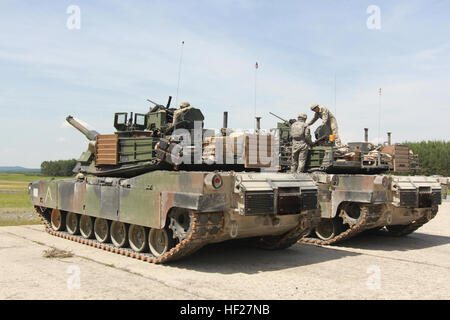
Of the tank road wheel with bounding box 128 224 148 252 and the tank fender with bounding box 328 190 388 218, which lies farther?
the tank fender with bounding box 328 190 388 218

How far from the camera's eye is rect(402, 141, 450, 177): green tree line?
1970 inches

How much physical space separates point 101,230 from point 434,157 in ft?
153

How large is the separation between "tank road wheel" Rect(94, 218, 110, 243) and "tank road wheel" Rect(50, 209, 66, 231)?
7.46 ft

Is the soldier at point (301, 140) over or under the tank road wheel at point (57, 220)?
over

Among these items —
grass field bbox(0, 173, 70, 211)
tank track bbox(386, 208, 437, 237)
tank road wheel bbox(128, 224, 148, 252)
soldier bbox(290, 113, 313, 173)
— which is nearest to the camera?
tank road wheel bbox(128, 224, 148, 252)

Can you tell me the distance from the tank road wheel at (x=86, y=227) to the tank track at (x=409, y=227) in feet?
30.0

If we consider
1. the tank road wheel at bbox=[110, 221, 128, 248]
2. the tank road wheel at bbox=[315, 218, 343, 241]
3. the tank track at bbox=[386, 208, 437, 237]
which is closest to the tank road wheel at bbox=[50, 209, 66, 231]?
the tank road wheel at bbox=[110, 221, 128, 248]

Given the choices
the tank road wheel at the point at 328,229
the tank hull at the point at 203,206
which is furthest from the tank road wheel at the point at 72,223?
the tank road wheel at the point at 328,229

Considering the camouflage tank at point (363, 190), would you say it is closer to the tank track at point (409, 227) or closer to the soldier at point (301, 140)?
the tank track at point (409, 227)

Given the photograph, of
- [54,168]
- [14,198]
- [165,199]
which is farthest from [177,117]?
[54,168]

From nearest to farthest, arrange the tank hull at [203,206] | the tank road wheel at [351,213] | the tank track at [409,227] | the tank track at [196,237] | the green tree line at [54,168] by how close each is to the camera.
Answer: the tank track at [196,237], the tank hull at [203,206], the tank road wheel at [351,213], the tank track at [409,227], the green tree line at [54,168]

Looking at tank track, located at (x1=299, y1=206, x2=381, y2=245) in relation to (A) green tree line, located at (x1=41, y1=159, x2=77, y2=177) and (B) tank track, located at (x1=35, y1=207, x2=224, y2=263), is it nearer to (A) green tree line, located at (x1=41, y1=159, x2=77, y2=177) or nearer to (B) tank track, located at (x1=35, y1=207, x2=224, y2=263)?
(B) tank track, located at (x1=35, y1=207, x2=224, y2=263)

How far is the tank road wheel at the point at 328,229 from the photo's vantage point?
43.4ft
